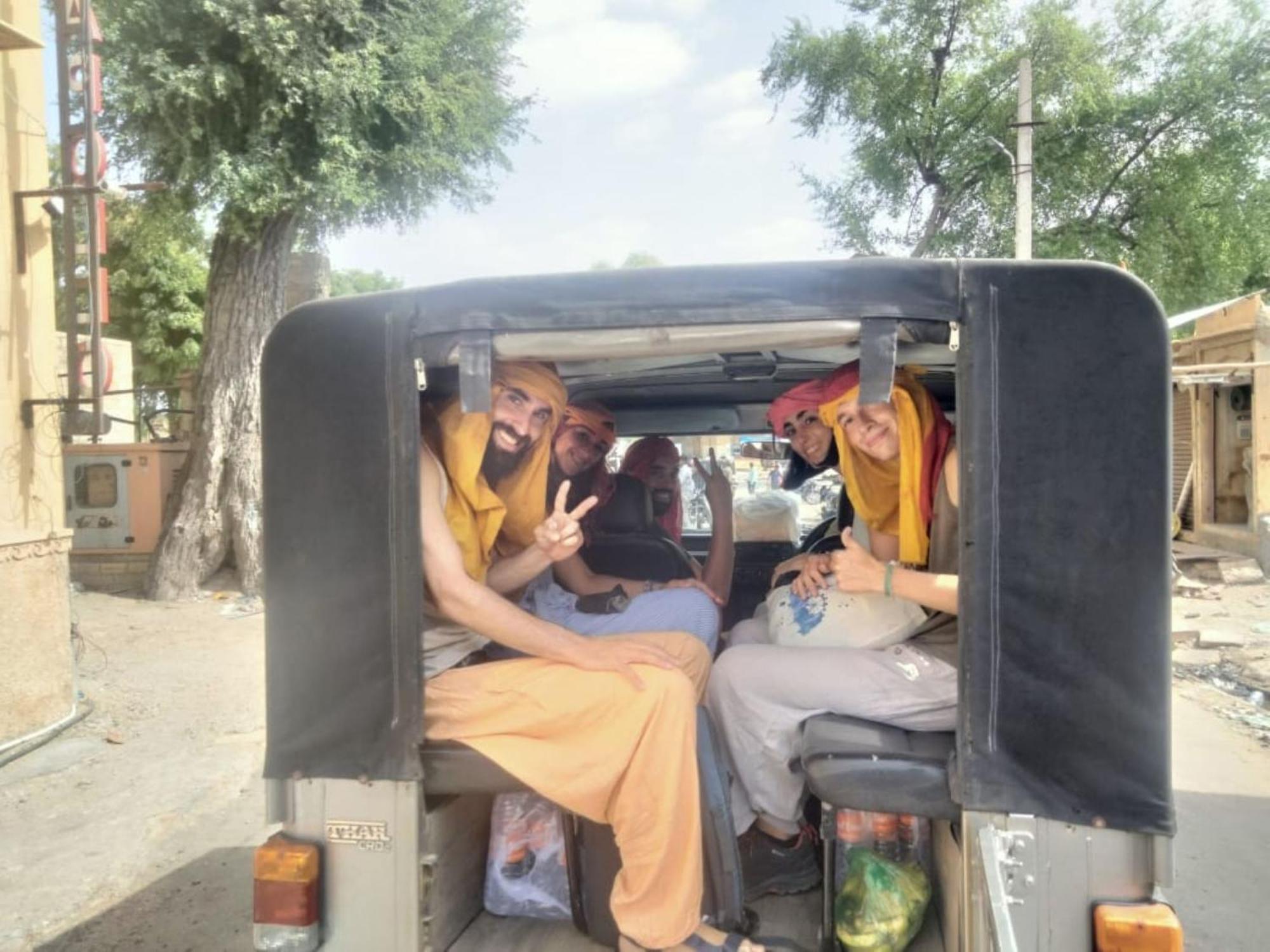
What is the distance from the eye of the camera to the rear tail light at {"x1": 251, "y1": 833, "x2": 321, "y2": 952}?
2055 mm

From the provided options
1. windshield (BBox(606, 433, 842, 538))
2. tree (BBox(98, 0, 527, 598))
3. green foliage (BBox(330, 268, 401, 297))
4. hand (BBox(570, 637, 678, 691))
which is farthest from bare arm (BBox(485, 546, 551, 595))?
green foliage (BBox(330, 268, 401, 297))

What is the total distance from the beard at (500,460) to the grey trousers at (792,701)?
78 cm

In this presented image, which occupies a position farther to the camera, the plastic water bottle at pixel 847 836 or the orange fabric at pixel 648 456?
the orange fabric at pixel 648 456

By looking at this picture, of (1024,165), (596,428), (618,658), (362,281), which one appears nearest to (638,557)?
(596,428)

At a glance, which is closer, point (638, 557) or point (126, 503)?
point (638, 557)

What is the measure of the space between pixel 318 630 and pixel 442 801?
53cm

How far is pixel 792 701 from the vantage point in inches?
92.2

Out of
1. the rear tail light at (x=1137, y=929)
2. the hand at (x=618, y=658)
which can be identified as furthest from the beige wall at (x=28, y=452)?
the rear tail light at (x=1137, y=929)

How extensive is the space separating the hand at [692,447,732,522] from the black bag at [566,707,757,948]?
166cm

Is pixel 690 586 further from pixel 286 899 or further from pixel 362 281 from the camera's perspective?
pixel 362 281

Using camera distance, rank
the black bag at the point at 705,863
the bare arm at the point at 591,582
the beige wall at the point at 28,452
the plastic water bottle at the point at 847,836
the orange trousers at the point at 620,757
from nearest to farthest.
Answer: the orange trousers at the point at 620,757 < the black bag at the point at 705,863 < the plastic water bottle at the point at 847,836 < the bare arm at the point at 591,582 < the beige wall at the point at 28,452

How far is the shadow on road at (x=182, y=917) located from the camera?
11.7ft

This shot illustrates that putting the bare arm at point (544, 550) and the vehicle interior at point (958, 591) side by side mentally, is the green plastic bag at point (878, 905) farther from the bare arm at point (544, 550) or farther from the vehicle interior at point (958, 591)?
the bare arm at point (544, 550)

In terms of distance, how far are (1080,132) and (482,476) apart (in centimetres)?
1845
